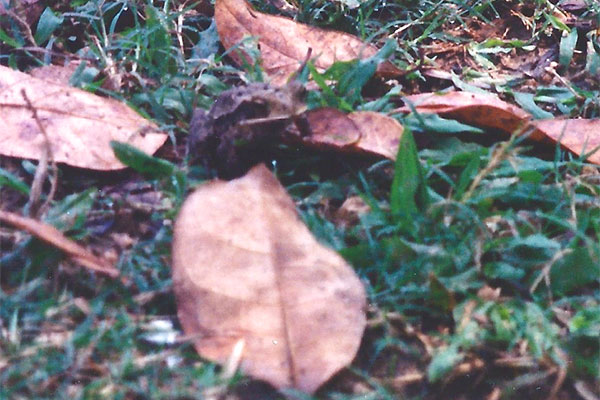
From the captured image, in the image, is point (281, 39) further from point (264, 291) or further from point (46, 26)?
point (264, 291)

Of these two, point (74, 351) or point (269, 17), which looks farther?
point (269, 17)

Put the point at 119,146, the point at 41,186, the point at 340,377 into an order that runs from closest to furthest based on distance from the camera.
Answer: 1. the point at 340,377
2. the point at 41,186
3. the point at 119,146

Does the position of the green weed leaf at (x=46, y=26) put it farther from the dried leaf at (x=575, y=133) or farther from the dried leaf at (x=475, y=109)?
the dried leaf at (x=575, y=133)

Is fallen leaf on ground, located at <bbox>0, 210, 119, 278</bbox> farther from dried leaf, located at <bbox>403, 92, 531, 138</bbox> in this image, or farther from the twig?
dried leaf, located at <bbox>403, 92, 531, 138</bbox>

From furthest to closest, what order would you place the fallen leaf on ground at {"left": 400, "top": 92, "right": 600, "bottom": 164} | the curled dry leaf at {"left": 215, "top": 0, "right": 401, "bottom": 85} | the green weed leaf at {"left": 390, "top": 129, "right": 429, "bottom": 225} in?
the curled dry leaf at {"left": 215, "top": 0, "right": 401, "bottom": 85}, the fallen leaf on ground at {"left": 400, "top": 92, "right": 600, "bottom": 164}, the green weed leaf at {"left": 390, "top": 129, "right": 429, "bottom": 225}

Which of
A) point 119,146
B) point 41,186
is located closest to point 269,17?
point 119,146

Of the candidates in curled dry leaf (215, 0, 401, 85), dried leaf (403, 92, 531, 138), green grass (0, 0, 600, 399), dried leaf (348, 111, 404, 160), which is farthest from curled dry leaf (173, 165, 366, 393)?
curled dry leaf (215, 0, 401, 85)

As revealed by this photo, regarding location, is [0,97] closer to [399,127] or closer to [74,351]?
[74,351]
